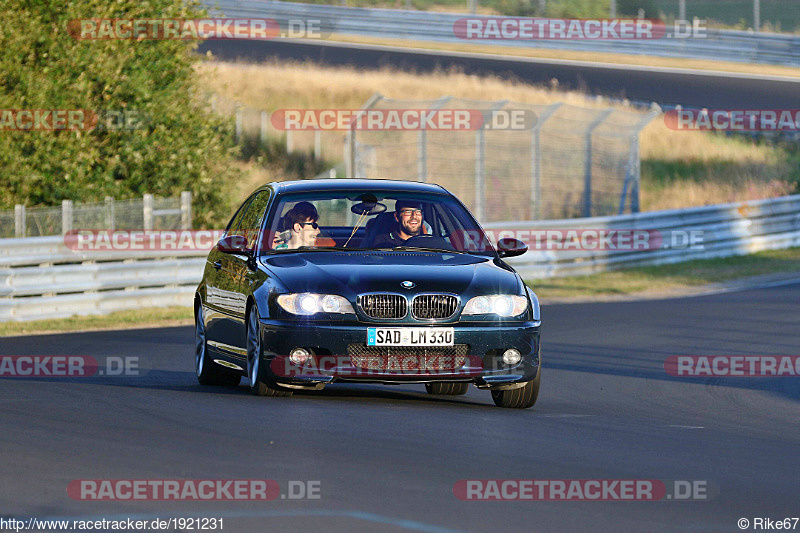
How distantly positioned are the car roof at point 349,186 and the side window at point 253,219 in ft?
0.59

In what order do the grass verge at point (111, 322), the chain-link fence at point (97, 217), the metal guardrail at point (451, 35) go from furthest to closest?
1. the metal guardrail at point (451, 35)
2. the chain-link fence at point (97, 217)
3. the grass verge at point (111, 322)

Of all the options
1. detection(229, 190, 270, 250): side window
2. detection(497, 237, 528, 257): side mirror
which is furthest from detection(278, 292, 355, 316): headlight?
detection(497, 237, 528, 257): side mirror

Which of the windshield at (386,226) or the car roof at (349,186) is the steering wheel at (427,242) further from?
the car roof at (349,186)

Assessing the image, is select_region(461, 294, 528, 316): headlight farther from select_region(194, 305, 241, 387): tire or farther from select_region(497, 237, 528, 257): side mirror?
select_region(194, 305, 241, 387): tire

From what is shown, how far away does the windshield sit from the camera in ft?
36.1

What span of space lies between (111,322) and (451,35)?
30.0 m

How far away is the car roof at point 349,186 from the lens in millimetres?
11352

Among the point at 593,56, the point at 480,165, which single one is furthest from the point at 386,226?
the point at 593,56

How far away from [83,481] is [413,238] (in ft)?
14.3

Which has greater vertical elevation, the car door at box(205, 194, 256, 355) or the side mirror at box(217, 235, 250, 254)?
the side mirror at box(217, 235, 250, 254)

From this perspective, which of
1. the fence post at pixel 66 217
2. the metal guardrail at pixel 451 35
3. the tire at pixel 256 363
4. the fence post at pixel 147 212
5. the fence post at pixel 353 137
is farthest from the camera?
the metal guardrail at pixel 451 35

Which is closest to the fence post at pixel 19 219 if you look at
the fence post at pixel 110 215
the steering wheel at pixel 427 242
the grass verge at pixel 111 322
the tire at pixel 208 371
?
the fence post at pixel 110 215

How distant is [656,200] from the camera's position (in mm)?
34625

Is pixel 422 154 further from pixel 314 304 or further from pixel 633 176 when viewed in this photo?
pixel 314 304
